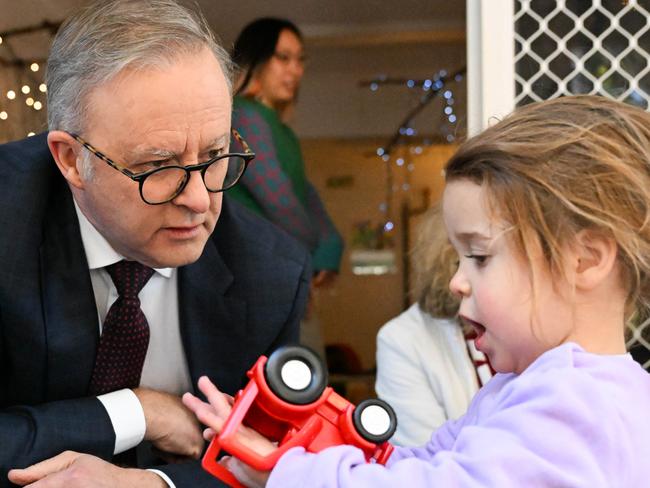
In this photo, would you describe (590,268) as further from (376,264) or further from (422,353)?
(376,264)

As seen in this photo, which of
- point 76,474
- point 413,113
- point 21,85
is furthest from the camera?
point 413,113

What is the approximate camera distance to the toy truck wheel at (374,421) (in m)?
1.14

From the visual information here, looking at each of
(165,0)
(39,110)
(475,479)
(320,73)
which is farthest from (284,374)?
(320,73)

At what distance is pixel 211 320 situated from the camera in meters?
1.58

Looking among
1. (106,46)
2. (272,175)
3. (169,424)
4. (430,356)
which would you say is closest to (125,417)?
(169,424)

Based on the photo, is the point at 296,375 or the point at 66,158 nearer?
the point at 296,375

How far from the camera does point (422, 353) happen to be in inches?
82.4

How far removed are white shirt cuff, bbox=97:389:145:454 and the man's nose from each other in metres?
0.35

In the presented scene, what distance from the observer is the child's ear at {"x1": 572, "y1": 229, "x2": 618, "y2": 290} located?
3.70 ft

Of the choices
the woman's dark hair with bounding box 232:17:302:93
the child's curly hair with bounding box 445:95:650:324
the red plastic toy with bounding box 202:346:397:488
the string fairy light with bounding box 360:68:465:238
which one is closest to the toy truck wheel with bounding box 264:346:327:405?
the red plastic toy with bounding box 202:346:397:488

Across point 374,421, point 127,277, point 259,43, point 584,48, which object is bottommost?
point 374,421

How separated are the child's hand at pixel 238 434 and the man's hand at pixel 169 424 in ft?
0.95

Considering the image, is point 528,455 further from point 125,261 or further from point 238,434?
point 125,261

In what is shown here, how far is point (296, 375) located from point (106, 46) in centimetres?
57
